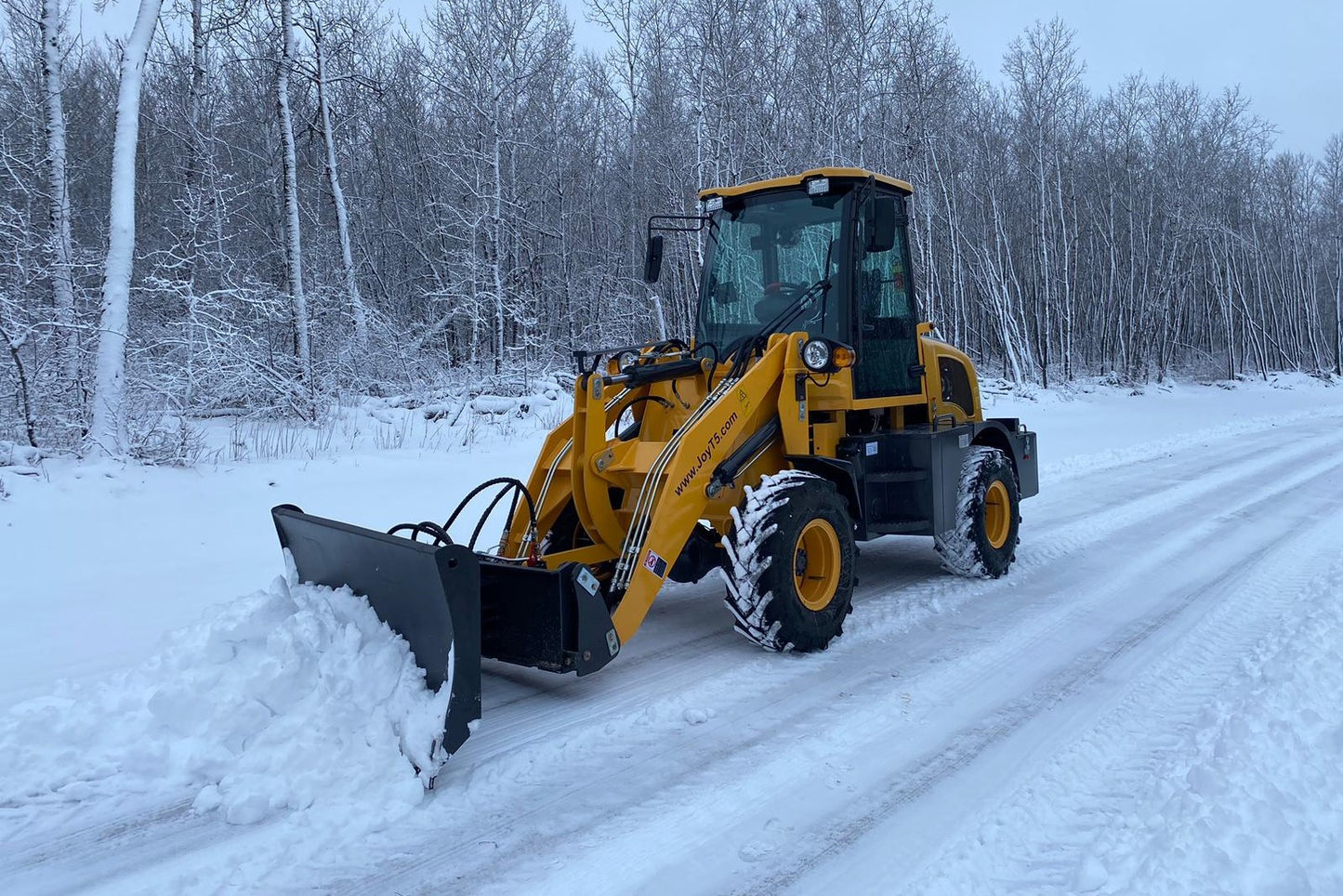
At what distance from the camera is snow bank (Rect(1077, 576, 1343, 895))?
265 centimetres

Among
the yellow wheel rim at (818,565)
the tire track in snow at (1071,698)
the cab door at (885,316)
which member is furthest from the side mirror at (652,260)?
the tire track in snow at (1071,698)

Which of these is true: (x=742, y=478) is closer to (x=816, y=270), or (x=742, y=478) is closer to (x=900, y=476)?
(x=900, y=476)

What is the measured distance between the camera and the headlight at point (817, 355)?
5238mm

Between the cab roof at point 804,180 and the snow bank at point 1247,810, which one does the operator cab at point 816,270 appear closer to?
the cab roof at point 804,180

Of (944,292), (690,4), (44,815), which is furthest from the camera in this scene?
(944,292)

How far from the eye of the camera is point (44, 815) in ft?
10.5

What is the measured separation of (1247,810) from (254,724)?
348cm

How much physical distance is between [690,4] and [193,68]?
964 cm

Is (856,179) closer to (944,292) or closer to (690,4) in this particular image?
(690,4)

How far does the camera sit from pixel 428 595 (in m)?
3.69

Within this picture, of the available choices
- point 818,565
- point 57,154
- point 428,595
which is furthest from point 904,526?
point 57,154

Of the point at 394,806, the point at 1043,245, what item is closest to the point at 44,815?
the point at 394,806

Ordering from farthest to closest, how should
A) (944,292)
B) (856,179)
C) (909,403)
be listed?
(944,292) < (909,403) < (856,179)

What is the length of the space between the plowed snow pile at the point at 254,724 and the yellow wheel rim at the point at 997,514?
4704 mm
